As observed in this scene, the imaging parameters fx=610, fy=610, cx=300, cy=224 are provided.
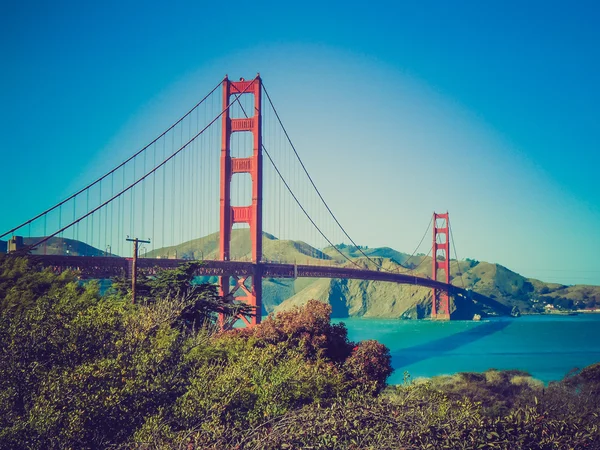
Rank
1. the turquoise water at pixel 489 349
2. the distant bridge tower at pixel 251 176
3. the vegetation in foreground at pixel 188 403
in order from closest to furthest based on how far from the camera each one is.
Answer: the vegetation in foreground at pixel 188 403 < the distant bridge tower at pixel 251 176 < the turquoise water at pixel 489 349

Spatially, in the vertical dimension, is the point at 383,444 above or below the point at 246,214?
below

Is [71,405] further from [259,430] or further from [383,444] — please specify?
[383,444]

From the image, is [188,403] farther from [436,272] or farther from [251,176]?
[436,272]

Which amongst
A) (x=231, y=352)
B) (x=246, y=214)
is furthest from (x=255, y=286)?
(x=231, y=352)

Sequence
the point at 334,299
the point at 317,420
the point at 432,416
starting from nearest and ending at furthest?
the point at 317,420 → the point at 432,416 → the point at 334,299

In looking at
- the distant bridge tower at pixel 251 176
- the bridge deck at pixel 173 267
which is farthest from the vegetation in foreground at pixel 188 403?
the distant bridge tower at pixel 251 176

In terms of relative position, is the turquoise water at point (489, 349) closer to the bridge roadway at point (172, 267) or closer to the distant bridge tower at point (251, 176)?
the bridge roadway at point (172, 267)
